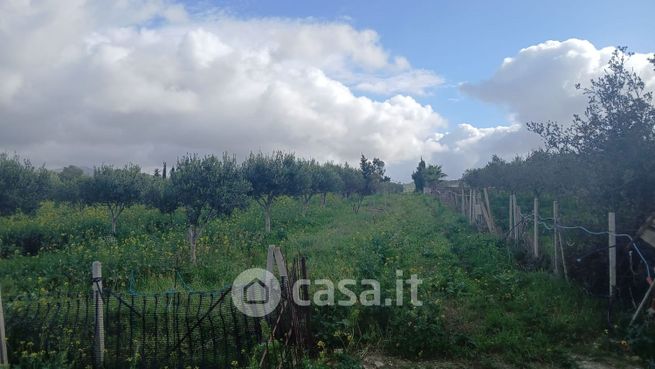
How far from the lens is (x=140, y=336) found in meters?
5.68

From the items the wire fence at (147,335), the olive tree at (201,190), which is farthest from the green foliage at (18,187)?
the wire fence at (147,335)

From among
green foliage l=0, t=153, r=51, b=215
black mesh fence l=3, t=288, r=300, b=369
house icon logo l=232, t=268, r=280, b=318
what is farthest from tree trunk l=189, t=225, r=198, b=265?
green foliage l=0, t=153, r=51, b=215

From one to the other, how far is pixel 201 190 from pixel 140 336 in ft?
21.7

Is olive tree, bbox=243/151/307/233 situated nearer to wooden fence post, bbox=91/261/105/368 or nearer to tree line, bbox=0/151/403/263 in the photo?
tree line, bbox=0/151/403/263

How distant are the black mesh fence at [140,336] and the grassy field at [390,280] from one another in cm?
88

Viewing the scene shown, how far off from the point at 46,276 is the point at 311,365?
7347 millimetres

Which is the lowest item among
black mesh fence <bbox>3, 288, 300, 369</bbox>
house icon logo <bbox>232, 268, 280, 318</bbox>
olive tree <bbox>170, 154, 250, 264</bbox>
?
black mesh fence <bbox>3, 288, 300, 369</bbox>

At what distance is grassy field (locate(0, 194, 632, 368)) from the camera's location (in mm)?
5449

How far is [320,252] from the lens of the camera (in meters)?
11.1

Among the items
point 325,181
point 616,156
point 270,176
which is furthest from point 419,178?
point 616,156

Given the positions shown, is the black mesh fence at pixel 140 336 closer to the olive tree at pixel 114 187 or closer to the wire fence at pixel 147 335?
the wire fence at pixel 147 335

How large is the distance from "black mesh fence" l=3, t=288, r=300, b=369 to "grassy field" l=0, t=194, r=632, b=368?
88 cm

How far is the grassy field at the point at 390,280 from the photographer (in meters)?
5.45

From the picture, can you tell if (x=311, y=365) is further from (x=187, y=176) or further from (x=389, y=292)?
(x=187, y=176)
